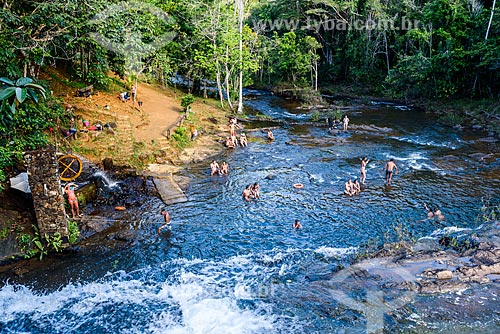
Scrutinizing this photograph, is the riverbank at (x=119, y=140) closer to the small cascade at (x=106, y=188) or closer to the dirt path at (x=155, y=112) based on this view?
the dirt path at (x=155, y=112)

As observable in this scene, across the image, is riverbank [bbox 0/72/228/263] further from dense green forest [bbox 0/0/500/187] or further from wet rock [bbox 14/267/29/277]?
dense green forest [bbox 0/0/500/187]

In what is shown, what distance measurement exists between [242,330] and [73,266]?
622 centimetres

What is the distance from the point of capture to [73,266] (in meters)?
12.7

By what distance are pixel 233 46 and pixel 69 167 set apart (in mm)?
19847

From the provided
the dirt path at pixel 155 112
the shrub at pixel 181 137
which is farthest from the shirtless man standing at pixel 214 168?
the dirt path at pixel 155 112

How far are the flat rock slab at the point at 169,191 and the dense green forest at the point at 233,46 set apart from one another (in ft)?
17.7

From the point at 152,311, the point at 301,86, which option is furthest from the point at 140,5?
the point at 301,86

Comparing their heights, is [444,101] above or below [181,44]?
below

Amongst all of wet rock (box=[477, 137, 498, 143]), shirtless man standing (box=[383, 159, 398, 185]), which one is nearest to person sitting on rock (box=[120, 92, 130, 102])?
shirtless man standing (box=[383, 159, 398, 185])

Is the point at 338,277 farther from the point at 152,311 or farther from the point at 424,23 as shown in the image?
the point at 424,23

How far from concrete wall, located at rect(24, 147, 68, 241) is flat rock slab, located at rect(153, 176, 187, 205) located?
5.00m

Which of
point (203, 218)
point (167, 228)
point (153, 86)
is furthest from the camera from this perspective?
point (153, 86)

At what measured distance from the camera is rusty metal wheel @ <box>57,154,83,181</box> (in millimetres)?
16203

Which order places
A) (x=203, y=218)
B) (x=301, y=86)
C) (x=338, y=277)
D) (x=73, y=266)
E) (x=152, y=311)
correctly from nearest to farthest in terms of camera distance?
(x=152, y=311) < (x=338, y=277) < (x=73, y=266) < (x=203, y=218) < (x=301, y=86)
